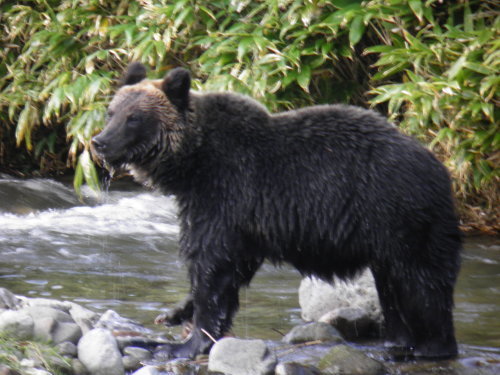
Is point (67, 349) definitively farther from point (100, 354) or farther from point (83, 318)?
point (83, 318)

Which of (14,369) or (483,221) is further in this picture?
(483,221)

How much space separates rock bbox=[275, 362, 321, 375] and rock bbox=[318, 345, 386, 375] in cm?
10

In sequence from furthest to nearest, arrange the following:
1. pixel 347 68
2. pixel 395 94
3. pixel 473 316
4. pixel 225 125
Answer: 1. pixel 347 68
2. pixel 395 94
3. pixel 473 316
4. pixel 225 125

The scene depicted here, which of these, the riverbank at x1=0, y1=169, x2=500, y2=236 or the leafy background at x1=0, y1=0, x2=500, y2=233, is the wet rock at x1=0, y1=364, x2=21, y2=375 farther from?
the riverbank at x1=0, y1=169, x2=500, y2=236

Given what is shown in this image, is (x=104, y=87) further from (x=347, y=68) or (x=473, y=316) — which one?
(x=473, y=316)

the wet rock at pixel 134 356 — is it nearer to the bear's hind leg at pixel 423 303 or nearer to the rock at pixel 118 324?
the rock at pixel 118 324

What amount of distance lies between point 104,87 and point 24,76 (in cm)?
194

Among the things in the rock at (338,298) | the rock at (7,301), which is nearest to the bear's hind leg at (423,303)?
the rock at (338,298)

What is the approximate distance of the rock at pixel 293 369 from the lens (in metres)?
4.71

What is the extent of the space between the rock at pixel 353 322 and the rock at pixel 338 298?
0.02 meters

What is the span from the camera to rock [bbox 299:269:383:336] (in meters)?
5.99

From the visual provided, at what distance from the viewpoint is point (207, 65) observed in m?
9.40

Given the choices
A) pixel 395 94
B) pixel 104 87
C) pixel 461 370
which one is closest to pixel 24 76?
pixel 104 87

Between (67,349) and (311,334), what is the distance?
164 centimetres
